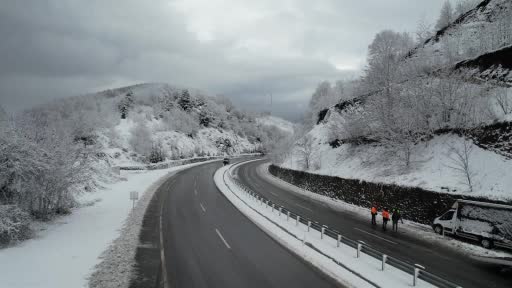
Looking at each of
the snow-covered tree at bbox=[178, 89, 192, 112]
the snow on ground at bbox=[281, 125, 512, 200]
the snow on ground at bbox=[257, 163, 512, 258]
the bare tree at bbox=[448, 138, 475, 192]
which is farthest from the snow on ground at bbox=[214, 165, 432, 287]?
the snow-covered tree at bbox=[178, 89, 192, 112]

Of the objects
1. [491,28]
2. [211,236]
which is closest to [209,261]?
[211,236]

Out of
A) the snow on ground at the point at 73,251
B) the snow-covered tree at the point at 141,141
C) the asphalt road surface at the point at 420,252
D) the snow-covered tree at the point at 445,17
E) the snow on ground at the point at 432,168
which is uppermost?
the snow-covered tree at the point at 445,17

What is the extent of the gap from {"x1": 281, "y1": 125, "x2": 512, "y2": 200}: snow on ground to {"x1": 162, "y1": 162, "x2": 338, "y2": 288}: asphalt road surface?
14.7 metres

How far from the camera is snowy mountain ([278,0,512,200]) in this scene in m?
23.6

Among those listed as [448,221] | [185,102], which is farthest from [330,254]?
[185,102]

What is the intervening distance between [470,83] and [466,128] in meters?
8.02

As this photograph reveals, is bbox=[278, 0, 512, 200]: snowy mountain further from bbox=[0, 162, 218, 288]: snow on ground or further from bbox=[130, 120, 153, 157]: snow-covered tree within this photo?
bbox=[130, 120, 153, 157]: snow-covered tree

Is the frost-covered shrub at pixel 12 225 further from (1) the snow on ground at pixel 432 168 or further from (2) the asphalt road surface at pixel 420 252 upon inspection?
(1) the snow on ground at pixel 432 168

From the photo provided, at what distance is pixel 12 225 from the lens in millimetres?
14953

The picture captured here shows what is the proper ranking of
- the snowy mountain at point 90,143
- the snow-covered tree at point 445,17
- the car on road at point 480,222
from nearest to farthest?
1. the snowy mountain at point 90,143
2. the car on road at point 480,222
3. the snow-covered tree at point 445,17

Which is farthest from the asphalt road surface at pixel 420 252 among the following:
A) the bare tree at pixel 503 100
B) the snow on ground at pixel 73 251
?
the bare tree at pixel 503 100

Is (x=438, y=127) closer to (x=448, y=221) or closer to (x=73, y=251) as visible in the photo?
(x=448, y=221)

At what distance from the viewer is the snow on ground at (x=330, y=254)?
39.5ft

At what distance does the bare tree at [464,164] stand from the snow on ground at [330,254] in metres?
11.9
